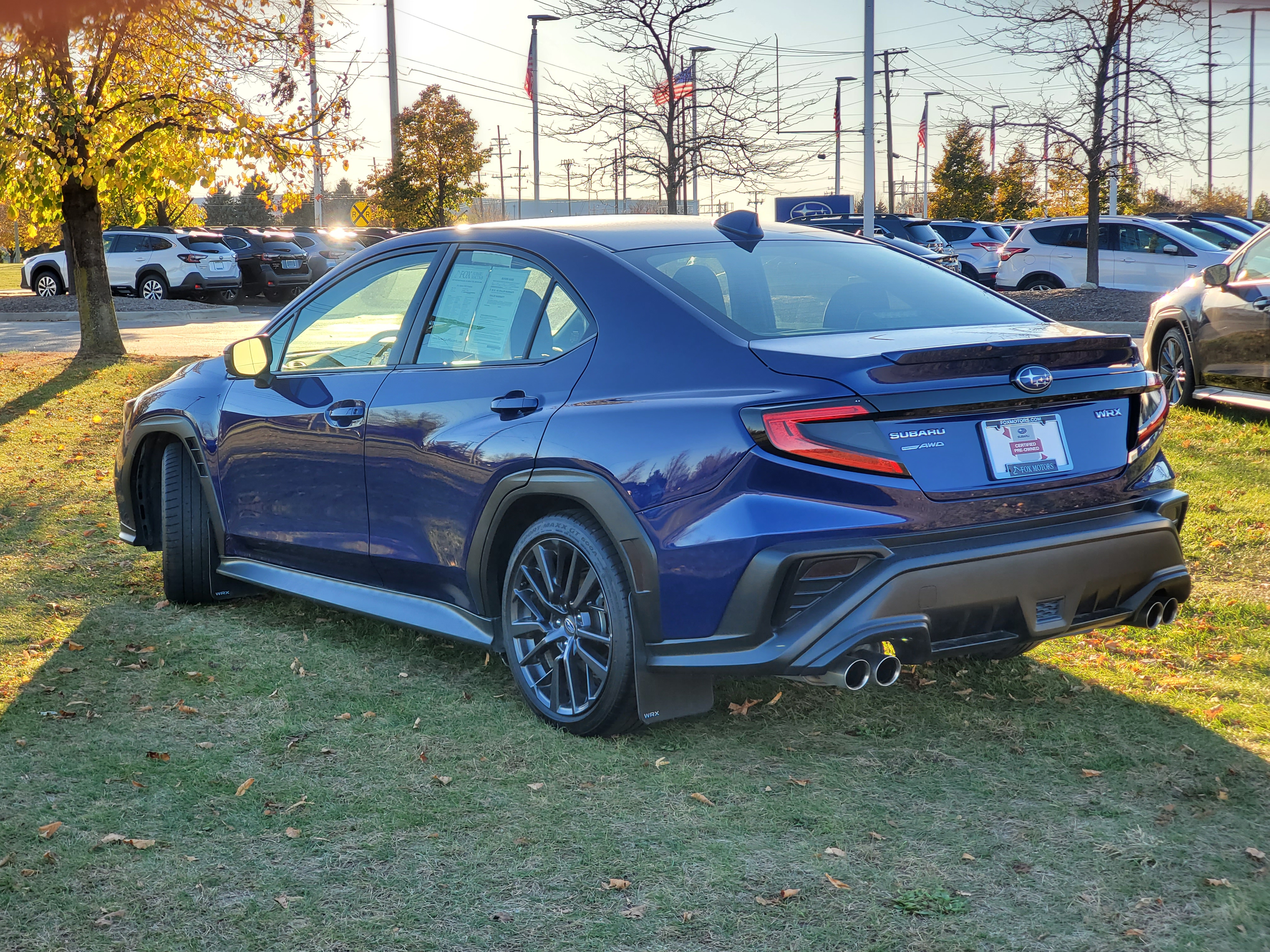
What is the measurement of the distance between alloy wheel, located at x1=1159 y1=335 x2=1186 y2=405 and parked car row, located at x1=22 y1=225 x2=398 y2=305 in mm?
20752

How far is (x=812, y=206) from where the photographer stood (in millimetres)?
40375

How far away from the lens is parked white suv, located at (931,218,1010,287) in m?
30.9

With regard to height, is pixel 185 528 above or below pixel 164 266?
below

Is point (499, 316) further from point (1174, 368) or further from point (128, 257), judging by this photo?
point (128, 257)

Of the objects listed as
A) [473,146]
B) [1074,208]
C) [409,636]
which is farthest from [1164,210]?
[409,636]

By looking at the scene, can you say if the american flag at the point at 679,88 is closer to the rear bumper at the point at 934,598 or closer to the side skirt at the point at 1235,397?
the side skirt at the point at 1235,397

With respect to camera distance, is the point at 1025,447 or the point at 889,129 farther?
the point at 889,129

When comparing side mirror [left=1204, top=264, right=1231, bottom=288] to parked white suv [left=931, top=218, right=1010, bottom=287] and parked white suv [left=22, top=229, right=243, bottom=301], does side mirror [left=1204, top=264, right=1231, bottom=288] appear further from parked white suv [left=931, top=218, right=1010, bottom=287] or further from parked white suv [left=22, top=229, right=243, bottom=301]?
parked white suv [left=22, top=229, right=243, bottom=301]

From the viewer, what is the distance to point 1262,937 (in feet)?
9.23

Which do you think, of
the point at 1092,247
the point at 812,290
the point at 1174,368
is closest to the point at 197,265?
the point at 1092,247

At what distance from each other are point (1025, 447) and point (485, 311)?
1.86 metres

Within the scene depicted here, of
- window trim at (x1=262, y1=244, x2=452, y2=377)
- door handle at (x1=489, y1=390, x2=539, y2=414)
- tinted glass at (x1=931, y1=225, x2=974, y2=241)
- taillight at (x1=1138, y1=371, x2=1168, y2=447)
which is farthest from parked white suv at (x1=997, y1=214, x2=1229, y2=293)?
door handle at (x1=489, y1=390, x2=539, y2=414)

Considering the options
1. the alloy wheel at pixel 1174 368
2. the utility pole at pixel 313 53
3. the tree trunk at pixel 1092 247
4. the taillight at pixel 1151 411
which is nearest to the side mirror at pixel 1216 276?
the alloy wheel at pixel 1174 368

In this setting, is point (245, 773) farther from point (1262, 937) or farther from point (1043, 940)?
point (1262, 937)
